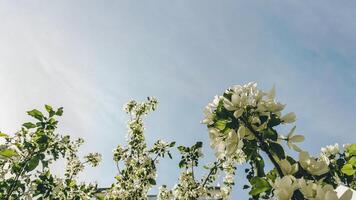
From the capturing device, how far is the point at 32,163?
5.24m

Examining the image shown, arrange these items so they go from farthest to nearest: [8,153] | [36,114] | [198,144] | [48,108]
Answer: [198,144] → [48,108] → [36,114] → [8,153]

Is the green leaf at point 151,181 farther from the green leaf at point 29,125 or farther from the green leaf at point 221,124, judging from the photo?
the green leaf at point 221,124

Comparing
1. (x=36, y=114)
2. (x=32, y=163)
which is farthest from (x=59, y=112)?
(x=32, y=163)

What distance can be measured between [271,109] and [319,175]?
505 millimetres

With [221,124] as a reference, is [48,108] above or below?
above

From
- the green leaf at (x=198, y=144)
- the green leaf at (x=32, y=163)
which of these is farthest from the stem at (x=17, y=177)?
the green leaf at (x=198, y=144)

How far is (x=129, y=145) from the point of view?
27.9 ft

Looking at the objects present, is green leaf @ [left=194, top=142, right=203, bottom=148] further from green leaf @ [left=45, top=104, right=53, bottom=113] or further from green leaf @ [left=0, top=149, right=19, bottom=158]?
green leaf @ [left=0, top=149, right=19, bottom=158]

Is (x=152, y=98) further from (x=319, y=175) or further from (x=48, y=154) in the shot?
(x=319, y=175)

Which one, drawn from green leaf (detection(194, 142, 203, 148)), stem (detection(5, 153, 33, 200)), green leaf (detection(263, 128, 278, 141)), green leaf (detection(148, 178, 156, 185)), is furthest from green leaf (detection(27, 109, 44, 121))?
green leaf (detection(263, 128, 278, 141))

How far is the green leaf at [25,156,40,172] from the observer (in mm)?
5193

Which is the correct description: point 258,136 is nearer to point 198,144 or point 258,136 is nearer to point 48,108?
point 48,108

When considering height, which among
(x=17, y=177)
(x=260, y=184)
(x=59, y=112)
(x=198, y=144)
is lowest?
(x=260, y=184)

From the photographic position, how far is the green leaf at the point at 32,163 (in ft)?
17.0
